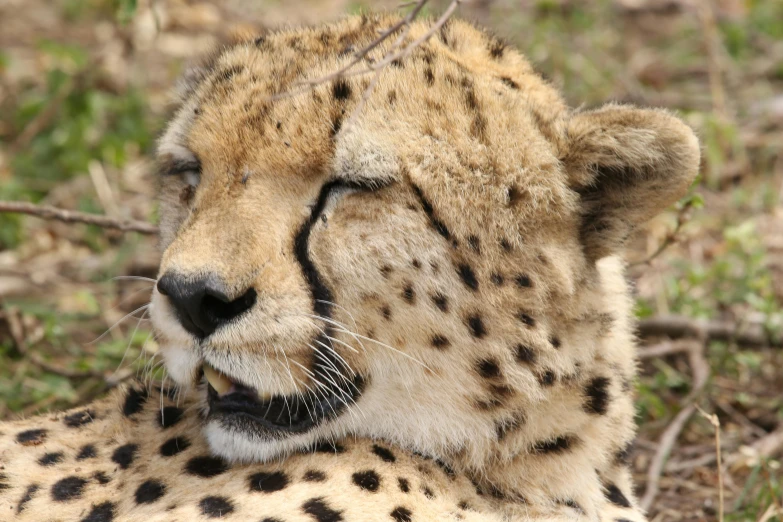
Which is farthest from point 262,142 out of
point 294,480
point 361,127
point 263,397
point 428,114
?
point 294,480

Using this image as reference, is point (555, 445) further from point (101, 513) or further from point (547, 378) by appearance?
point (101, 513)

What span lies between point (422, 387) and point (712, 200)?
10.0 ft

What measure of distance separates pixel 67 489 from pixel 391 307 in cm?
84

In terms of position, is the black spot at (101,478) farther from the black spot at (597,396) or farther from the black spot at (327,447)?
the black spot at (597,396)

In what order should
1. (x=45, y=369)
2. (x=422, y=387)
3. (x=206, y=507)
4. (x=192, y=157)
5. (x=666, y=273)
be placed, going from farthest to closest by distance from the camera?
1. (x=666, y=273)
2. (x=45, y=369)
3. (x=192, y=157)
4. (x=422, y=387)
5. (x=206, y=507)

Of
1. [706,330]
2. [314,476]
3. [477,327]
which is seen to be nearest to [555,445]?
[477,327]

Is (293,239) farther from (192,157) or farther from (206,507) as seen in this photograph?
(206,507)

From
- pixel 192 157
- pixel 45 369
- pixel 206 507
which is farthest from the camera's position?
pixel 45 369

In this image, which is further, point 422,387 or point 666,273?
point 666,273

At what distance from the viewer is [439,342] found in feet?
7.25

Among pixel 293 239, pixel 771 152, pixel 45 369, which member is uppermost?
pixel 771 152

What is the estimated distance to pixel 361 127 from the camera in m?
2.17

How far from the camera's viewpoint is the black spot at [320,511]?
6.73 ft

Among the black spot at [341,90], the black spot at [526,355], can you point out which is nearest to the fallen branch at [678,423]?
the black spot at [526,355]
